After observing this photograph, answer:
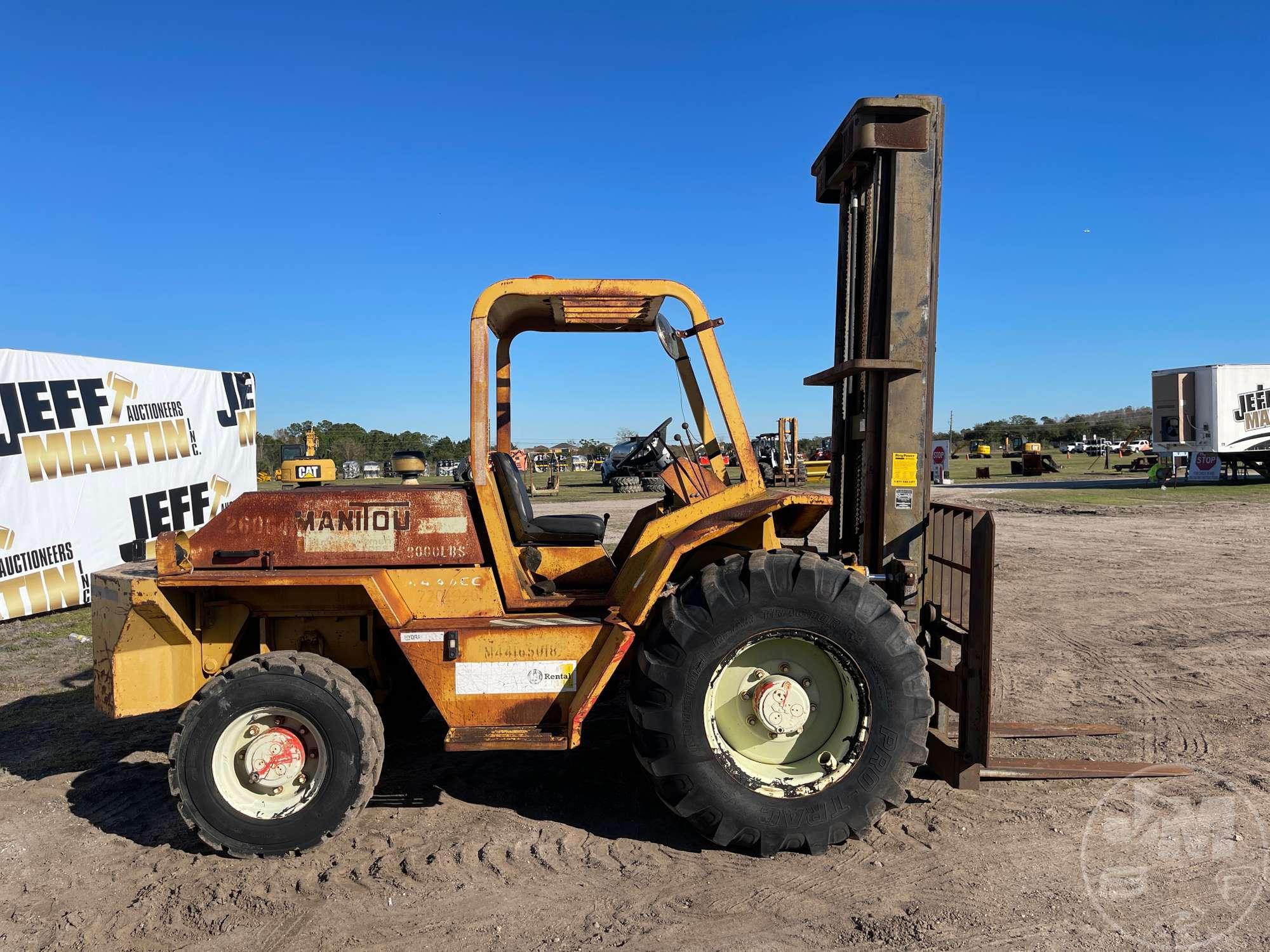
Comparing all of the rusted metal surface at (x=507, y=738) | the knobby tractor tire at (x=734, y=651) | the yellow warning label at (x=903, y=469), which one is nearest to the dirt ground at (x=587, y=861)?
the knobby tractor tire at (x=734, y=651)

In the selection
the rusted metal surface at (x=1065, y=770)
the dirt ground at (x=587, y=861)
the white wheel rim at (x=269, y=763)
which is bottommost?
the dirt ground at (x=587, y=861)

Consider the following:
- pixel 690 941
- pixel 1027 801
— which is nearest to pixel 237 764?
pixel 690 941

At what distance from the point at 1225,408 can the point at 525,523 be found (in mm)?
29421

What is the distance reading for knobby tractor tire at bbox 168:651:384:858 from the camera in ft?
12.5

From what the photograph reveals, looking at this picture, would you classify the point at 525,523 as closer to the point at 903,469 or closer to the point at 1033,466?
the point at 903,469

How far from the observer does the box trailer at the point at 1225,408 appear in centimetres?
2595

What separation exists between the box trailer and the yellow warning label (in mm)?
27528

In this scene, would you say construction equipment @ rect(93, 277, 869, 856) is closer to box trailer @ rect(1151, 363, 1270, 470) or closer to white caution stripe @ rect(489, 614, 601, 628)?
white caution stripe @ rect(489, 614, 601, 628)

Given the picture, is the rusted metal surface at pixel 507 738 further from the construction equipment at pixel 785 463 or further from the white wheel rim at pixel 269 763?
the construction equipment at pixel 785 463

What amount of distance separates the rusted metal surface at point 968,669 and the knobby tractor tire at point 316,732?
2.94 m

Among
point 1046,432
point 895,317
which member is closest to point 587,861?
point 895,317

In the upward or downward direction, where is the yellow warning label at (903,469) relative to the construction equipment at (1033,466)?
upward

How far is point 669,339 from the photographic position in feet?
15.1

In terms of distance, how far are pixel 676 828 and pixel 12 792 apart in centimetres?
394
